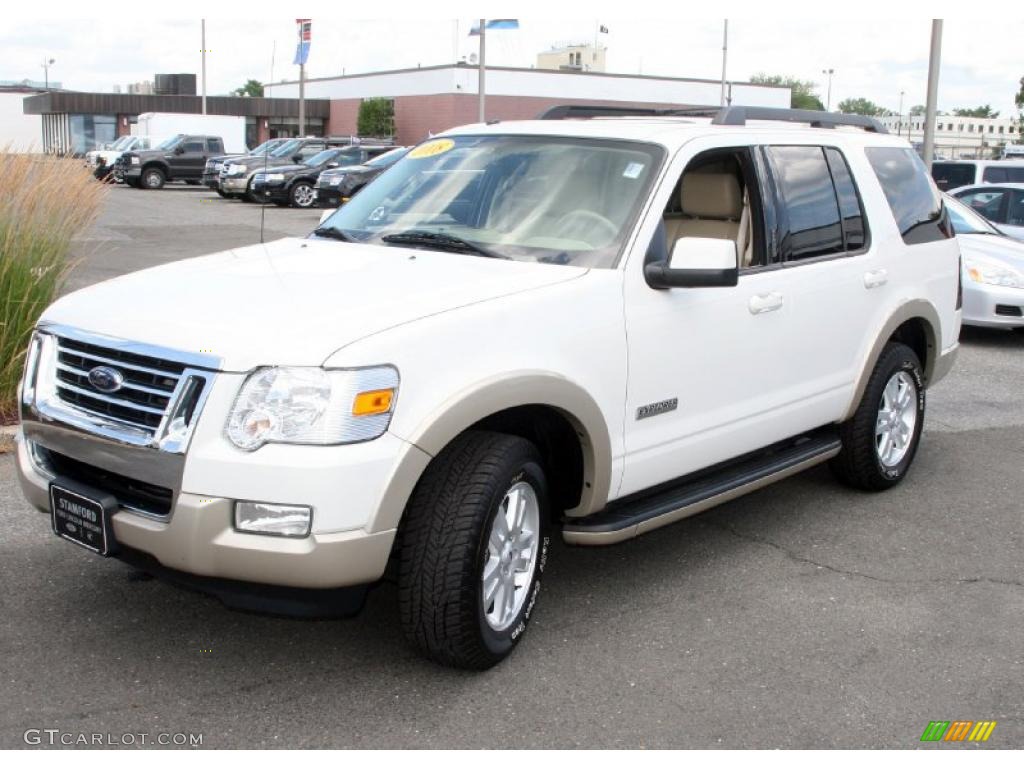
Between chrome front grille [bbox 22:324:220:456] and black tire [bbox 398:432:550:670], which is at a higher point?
chrome front grille [bbox 22:324:220:456]

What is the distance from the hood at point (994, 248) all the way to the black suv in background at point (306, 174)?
65.0ft

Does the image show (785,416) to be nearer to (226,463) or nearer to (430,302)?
(430,302)

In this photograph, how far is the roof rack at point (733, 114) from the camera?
213 inches

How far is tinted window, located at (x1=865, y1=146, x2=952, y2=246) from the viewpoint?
6199 mm

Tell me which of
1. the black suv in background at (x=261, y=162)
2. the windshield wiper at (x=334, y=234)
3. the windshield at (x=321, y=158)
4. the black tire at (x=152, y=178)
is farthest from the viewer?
the black tire at (x=152, y=178)

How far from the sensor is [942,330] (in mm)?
6613

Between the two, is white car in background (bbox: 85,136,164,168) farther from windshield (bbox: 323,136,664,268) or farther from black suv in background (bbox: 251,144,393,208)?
windshield (bbox: 323,136,664,268)

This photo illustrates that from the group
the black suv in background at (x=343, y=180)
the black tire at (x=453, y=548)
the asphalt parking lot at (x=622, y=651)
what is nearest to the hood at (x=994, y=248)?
→ the asphalt parking lot at (x=622, y=651)

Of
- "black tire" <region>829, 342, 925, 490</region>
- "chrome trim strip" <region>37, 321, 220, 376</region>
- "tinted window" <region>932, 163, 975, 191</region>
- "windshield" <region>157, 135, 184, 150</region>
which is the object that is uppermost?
"windshield" <region>157, 135, 184, 150</region>

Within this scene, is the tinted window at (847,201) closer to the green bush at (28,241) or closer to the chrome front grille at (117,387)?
the chrome front grille at (117,387)

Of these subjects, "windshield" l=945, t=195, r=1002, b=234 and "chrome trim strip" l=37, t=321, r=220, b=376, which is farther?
"windshield" l=945, t=195, r=1002, b=234

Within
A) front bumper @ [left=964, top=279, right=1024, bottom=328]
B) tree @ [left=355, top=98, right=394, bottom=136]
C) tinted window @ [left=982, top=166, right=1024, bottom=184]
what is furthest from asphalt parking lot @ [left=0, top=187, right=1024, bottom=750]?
tree @ [left=355, top=98, right=394, bottom=136]

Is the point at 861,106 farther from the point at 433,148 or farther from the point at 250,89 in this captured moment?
the point at 433,148

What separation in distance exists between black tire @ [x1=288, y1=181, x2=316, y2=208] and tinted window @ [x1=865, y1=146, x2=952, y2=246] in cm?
2398
